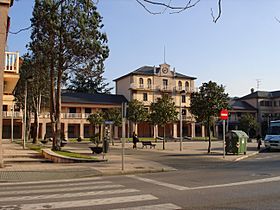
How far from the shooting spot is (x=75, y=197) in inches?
360

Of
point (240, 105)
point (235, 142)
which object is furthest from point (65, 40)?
point (240, 105)

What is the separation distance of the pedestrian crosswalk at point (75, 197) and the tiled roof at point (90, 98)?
A: 186 feet

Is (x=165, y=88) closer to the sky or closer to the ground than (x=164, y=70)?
closer to the ground

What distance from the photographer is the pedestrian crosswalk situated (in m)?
7.98

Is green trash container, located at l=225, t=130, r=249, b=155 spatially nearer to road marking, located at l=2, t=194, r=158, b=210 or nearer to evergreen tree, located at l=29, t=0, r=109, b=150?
evergreen tree, located at l=29, t=0, r=109, b=150

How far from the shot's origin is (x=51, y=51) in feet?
84.0

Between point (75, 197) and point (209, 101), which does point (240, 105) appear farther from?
point (75, 197)

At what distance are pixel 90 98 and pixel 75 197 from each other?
207 ft

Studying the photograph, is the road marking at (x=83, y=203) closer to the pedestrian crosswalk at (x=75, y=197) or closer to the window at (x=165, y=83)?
the pedestrian crosswalk at (x=75, y=197)

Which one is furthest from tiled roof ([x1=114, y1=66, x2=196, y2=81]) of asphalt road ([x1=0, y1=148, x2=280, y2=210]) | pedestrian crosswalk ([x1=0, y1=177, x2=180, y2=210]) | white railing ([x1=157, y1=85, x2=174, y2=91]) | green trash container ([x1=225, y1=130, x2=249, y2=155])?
pedestrian crosswalk ([x1=0, y1=177, x2=180, y2=210])

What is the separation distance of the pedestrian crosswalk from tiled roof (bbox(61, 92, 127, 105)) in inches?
2233

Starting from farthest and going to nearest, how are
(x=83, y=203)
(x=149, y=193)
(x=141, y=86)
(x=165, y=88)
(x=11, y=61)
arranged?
(x=165, y=88)
(x=141, y=86)
(x=11, y=61)
(x=149, y=193)
(x=83, y=203)

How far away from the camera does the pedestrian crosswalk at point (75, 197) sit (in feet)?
26.2

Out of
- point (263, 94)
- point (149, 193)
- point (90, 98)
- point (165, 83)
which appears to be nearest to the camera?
point (149, 193)
